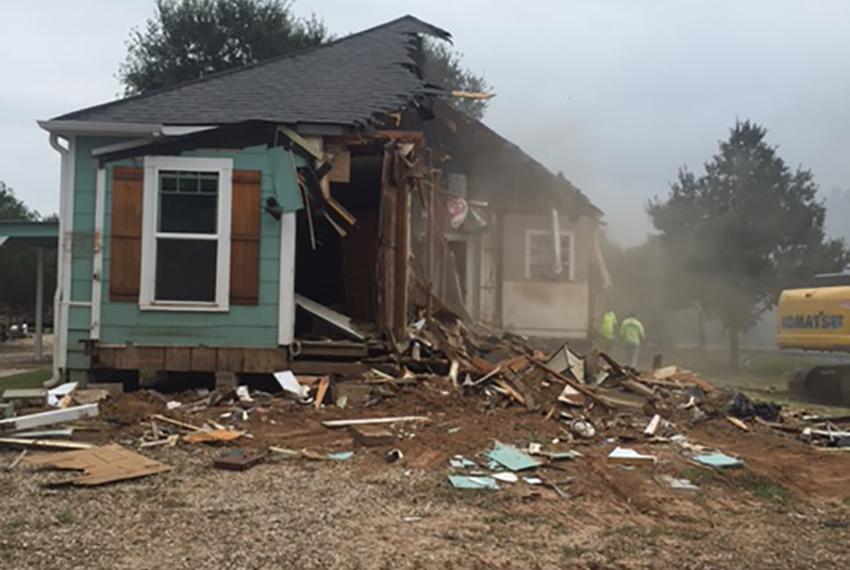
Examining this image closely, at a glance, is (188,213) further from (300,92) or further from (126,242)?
(300,92)

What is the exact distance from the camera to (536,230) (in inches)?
647

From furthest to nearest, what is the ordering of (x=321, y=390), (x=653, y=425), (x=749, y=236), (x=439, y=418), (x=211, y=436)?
(x=749, y=236) < (x=321, y=390) < (x=653, y=425) < (x=439, y=418) < (x=211, y=436)

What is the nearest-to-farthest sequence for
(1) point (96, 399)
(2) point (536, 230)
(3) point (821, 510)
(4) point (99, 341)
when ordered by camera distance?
(3) point (821, 510)
(1) point (96, 399)
(4) point (99, 341)
(2) point (536, 230)

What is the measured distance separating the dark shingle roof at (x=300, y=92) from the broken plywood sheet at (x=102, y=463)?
443cm

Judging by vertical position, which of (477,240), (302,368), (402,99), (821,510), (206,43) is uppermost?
(206,43)

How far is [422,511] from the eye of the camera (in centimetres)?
486

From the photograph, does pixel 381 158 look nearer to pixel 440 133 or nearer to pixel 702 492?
pixel 440 133

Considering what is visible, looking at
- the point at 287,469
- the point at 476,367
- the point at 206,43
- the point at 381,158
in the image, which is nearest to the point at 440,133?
the point at 381,158

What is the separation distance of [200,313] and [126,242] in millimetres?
1227

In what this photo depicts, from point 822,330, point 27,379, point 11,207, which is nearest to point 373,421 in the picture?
point 27,379

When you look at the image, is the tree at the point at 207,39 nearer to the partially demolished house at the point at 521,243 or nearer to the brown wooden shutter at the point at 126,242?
the partially demolished house at the point at 521,243

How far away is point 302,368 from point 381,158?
10.6 feet

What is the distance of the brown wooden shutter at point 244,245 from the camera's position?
891 centimetres

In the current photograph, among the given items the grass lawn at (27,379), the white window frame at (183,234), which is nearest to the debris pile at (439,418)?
the white window frame at (183,234)
